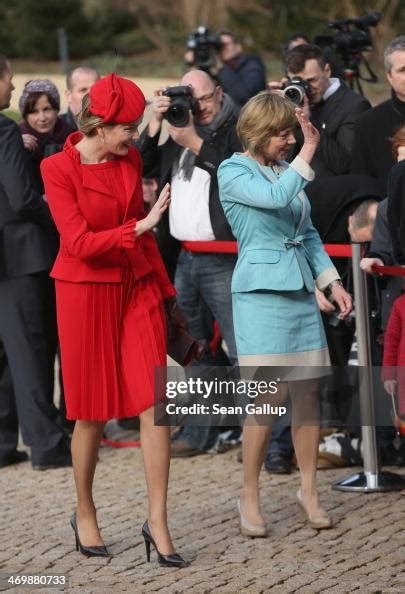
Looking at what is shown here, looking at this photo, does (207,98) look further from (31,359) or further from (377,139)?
(31,359)

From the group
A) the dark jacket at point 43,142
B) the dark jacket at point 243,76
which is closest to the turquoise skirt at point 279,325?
the dark jacket at point 43,142

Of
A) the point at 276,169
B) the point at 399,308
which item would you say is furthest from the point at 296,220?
the point at 399,308

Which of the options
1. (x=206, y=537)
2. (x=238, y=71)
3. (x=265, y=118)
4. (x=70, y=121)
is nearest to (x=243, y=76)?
(x=238, y=71)

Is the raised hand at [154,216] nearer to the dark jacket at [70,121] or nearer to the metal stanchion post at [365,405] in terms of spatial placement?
the metal stanchion post at [365,405]

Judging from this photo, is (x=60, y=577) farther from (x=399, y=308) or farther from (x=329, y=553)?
(x=399, y=308)

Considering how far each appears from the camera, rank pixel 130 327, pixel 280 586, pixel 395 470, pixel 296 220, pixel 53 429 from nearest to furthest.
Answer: pixel 280 586
pixel 130 327
pixel 296 220
pixel 395 470
pixel 53 429

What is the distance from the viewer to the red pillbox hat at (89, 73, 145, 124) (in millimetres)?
5676

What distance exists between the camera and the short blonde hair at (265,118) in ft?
19.9

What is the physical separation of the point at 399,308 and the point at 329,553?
1.16 metres

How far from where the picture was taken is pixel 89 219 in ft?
19.0

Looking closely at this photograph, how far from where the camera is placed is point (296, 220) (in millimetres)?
6223

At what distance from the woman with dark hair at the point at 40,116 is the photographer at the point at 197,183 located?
24.2 inches

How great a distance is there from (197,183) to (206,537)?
82.8 inches

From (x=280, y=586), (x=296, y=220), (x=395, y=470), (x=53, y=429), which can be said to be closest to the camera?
(x=280, y=586)
